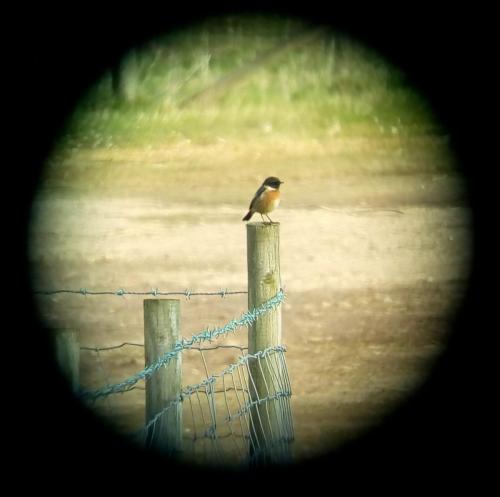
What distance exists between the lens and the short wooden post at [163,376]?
379 cm

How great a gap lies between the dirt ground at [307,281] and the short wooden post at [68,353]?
312 centimetres

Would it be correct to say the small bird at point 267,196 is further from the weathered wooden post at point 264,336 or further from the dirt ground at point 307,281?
the weathered wooden post at point 264,336

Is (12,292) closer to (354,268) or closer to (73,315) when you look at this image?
(73,315)

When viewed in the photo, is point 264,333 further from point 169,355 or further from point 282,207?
point 282,207

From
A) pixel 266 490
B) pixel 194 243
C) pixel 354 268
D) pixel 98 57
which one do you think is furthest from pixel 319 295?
pixel 98 57

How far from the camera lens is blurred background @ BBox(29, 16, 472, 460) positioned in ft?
29.5

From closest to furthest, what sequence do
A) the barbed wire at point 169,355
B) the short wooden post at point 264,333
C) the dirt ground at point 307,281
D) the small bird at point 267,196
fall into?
the barbed wire at point 169,355
the short wooden post at point 264,333
the small bird at point 267,196
the dirt ground at point 307,281

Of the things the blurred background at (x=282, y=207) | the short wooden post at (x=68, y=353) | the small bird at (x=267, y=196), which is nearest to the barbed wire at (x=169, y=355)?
the short wooden post at (x=68, y=353)

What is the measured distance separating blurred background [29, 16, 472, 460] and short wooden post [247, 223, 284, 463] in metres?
2.61

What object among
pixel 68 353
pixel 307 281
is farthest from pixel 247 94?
pixel 68 353

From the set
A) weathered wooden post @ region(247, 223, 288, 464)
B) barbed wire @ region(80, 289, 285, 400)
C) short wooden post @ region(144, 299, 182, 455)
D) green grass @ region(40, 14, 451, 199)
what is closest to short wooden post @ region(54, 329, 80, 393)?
barbed wire @ region(80, 289, 285, 400)

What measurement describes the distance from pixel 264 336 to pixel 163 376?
588 millimetres

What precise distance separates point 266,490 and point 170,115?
15.9 m

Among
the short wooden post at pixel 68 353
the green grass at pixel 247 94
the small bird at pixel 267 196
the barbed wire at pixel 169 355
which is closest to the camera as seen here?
the barbed wire at pixel 169 355
